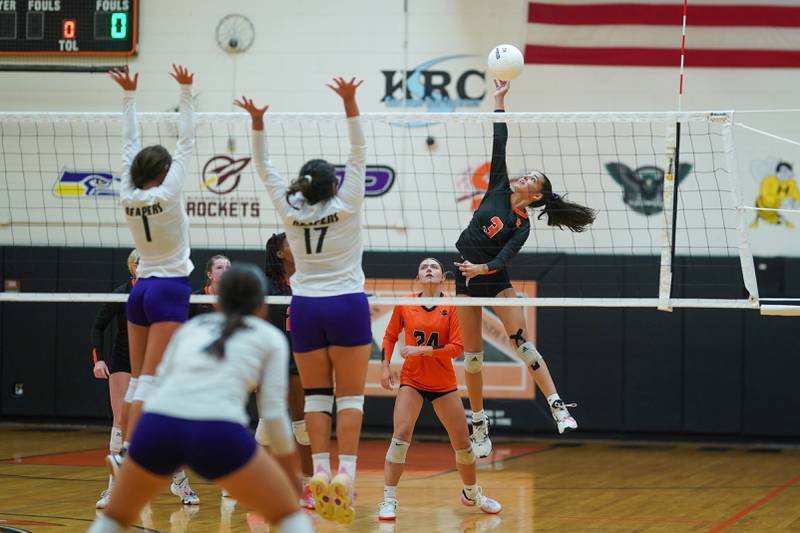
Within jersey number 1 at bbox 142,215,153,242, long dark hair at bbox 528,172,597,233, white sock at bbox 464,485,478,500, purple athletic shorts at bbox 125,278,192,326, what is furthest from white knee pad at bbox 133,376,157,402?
long dark hair at bbox 528,172,597,233

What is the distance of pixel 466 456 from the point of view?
8492 mm

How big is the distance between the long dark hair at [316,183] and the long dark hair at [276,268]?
2408mm

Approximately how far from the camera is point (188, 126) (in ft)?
22.4

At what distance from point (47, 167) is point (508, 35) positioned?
6896mm

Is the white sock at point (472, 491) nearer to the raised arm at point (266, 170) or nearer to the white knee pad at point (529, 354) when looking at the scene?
the white knee pad at point (529, 354)

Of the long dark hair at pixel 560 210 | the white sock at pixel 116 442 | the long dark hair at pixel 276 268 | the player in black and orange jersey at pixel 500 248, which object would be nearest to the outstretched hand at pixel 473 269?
the player in black and orange jersey at pixel 500 248

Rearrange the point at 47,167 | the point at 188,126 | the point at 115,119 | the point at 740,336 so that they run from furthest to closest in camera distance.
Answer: the point at 47,167 → the point at 740,336 → the point at 115,119 → the point at 188,126

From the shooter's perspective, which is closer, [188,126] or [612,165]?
[188,126]

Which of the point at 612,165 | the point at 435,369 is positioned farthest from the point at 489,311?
the point at 435,369

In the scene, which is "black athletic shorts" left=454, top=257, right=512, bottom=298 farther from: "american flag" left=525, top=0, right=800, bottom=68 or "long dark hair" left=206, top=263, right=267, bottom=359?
"american flag" left=525, top=0, right=800, bottom=68

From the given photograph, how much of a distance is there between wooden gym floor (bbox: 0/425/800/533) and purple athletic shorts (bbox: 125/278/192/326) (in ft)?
5.78

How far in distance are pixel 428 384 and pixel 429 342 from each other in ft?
1.16

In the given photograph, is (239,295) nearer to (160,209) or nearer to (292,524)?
(292,524)

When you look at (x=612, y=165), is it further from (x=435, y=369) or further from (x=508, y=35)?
(x=435, y=369)
